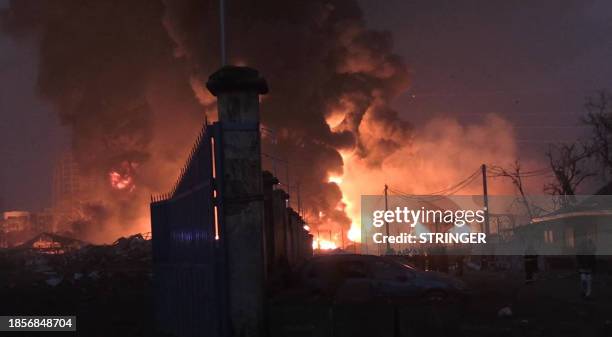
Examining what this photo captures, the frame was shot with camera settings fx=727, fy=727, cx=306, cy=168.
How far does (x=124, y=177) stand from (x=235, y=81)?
206 ft

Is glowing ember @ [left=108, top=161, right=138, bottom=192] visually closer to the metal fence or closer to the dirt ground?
the dirt ground

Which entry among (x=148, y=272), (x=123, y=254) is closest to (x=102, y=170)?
(x=123, y=254)

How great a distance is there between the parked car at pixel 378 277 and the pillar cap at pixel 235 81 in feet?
17.5

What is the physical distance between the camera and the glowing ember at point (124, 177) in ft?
224

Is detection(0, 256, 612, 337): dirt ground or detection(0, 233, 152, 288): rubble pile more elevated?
detection(0, 233, 152, 288): rubble pile

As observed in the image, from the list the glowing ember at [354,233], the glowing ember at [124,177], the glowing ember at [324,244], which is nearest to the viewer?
the glowing ember at [324,244]

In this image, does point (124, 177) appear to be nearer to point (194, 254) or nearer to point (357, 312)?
point (194, 254)

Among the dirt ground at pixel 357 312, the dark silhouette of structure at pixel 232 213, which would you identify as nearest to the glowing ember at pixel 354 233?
the dirt ground at pixel 357 312

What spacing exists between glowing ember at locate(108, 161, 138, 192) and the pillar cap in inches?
2405

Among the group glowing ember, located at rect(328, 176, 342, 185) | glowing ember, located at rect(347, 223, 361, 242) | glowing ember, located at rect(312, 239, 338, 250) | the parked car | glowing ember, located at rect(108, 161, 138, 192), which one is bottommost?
the parked car

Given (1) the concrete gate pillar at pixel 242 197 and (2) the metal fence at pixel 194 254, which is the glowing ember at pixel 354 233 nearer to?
(2) the metal fence at pixel 194 254

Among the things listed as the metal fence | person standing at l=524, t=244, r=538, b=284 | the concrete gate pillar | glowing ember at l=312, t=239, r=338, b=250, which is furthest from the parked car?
glowing ember at l=312, t=239, r=338, b=250

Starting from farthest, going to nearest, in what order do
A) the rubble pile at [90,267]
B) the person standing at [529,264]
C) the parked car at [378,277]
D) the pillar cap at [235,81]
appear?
the rubble pile at [90,267]
the person standing at [529,264]
the parked car at [378,277]
the pillar cap at [235,81]

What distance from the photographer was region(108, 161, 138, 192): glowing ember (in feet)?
224
